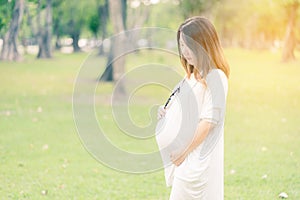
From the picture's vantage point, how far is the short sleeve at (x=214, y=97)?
2797 mm

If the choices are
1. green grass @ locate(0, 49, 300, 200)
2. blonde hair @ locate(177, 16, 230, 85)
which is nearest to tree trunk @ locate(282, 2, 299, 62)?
green grass @ locate(0, 49, 300, 200)

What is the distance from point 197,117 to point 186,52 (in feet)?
1.20

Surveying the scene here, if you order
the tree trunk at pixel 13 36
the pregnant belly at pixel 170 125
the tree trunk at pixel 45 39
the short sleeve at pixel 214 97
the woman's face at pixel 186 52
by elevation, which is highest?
the woman's face at pixel 186 52

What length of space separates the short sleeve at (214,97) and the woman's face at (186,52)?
5.5 inches

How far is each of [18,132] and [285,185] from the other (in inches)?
178

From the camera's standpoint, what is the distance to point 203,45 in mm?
2832

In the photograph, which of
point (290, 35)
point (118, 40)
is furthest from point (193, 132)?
point (290, 35)

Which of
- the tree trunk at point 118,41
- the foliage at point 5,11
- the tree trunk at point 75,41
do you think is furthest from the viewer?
the tree trunk at point 75,41

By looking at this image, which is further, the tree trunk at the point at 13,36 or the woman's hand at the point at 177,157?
the tree trunk at the point at 13,36

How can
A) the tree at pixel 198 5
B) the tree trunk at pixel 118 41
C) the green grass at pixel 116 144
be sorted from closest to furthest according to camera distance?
the green grass at pixel 116 144
the tree trunk at pixel 118 41
the tree at pixel 198 5

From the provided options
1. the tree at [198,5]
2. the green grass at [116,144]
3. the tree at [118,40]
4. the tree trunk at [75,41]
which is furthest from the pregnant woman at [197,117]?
the tree trunk at [75,41]

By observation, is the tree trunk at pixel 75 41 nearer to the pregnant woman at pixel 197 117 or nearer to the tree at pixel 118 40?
the tree at pixel 118 40

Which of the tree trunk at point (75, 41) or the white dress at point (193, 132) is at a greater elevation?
the white dress at point (193, 132)

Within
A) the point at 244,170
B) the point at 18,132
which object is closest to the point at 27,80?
the point at 18,132
